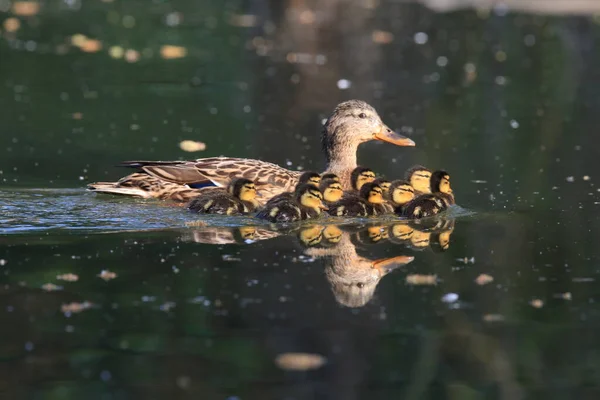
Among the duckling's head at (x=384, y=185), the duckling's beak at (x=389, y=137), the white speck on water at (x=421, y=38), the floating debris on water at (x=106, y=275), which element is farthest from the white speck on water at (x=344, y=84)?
the floating debris on water at (x=106, y=275)

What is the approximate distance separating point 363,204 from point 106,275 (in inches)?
98.7

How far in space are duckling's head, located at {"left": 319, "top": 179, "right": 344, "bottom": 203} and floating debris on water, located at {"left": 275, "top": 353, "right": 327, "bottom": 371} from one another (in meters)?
3.37

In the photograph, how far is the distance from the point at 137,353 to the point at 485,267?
2.46 metres

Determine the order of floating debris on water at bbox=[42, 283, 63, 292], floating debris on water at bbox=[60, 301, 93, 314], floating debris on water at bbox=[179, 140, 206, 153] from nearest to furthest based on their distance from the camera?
floating debris on water at bbox=[60, 301, 93, 314], floating debris on water at bbox=[42, 283, 63, 292], floating debris on water at bbox=[179, 140, 206, 153]

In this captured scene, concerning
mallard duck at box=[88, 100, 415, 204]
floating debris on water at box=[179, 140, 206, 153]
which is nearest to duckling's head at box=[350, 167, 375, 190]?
mallard duck at box=[88, 100, 415, 204]

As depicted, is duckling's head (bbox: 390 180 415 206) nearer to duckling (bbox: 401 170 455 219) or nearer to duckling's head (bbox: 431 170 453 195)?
duckling (bbox: 401 170 455 219)

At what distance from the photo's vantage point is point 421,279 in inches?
271

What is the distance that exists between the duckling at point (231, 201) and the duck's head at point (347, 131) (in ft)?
4.09

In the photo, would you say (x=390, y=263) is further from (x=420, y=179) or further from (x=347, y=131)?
(x=347, y=131)

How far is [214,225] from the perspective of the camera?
8.20 meters

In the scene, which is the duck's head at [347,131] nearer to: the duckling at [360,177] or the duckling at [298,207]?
the duckling at [360,177]

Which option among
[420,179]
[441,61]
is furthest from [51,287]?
[441,61]

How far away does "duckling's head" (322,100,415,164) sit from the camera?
9820 mm

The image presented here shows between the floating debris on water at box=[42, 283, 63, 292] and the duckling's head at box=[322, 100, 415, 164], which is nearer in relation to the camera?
the floating debris on water at box=[42, 283, 63, 292]
